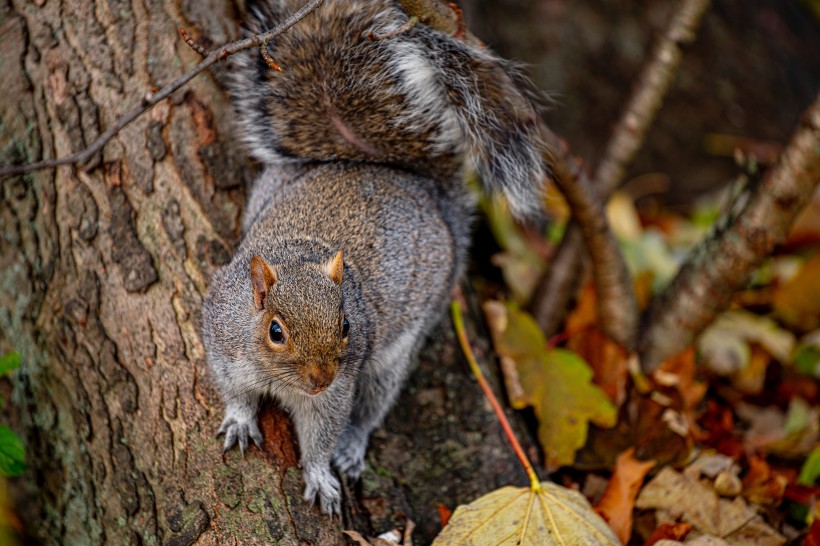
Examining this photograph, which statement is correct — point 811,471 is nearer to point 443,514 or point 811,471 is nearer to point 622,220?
point 443,514

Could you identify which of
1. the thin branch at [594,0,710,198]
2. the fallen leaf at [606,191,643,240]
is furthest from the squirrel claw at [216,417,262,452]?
the fallen leaf at [606,191,643,240]

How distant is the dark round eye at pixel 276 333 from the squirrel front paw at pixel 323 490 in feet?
1.11

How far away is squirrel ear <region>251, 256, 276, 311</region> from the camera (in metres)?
1.78

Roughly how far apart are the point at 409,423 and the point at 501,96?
3.09 feet

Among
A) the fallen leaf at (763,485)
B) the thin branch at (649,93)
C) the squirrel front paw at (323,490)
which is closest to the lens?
the squirrel front paw at (323,490)

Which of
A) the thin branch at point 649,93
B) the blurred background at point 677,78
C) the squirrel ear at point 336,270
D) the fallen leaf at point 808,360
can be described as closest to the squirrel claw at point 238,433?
the squirrel ear at point 336,270

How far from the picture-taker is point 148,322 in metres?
2.00

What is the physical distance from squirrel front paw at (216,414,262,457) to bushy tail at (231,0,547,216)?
2.58ft

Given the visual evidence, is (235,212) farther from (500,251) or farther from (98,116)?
(500,251)

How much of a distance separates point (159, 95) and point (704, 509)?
1.79 metres

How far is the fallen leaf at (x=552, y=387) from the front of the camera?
2291 mm

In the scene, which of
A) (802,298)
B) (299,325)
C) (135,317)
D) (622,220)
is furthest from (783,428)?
(135,317)

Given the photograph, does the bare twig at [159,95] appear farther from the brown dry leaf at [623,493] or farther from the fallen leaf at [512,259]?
the brown dry leaf at [623,493]

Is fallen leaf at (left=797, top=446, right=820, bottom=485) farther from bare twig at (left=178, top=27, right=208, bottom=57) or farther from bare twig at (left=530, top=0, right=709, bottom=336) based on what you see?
bare twig at (left=178, top=27, right=208, bottom=57)
